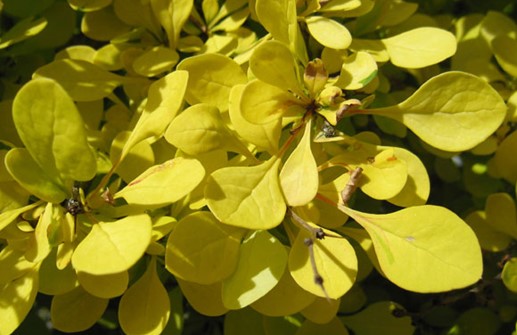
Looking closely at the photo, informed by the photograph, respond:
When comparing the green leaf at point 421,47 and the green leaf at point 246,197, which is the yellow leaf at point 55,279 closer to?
the green leaf at point 246,197

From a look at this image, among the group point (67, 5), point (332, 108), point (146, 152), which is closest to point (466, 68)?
point (332, 108)

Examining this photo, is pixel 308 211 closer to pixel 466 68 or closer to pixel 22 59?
pixel 466 68

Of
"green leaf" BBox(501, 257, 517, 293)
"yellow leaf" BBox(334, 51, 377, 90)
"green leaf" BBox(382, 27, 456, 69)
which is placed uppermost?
"yellow leaf" BBox(334, 51, 377, 90)

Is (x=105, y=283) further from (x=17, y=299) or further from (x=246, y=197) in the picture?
(x=246, y=197)

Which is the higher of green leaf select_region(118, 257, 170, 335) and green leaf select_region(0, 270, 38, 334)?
green leaf select_region(0, 270, 38, 334)

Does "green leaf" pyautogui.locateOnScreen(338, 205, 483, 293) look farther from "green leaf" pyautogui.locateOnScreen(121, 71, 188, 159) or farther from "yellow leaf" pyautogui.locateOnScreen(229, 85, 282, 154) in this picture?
"green leaf" pyautogui.locateOnScreen(121, 71, 188, 159)

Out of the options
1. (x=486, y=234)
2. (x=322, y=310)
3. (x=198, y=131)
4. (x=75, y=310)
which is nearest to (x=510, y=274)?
(x=486, y=234)

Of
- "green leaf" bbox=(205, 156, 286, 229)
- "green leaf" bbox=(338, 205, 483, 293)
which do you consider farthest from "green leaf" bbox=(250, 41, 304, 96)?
"green leaf" bbox=(338, 205, 483, 293)
